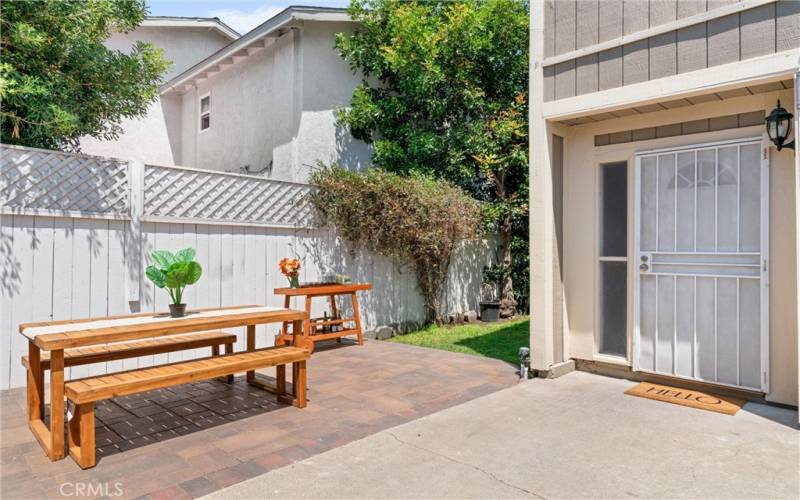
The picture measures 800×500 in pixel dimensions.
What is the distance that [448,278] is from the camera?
9070mm

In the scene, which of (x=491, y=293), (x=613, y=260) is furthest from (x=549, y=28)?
(x=491, y=293)

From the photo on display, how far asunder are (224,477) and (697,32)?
15.4 ft

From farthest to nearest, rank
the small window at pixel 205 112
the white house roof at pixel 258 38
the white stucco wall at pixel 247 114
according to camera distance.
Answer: the small window at pixel 205 112
the white stucco wall at pixel 247 114
the white house roof at pixel 258 38

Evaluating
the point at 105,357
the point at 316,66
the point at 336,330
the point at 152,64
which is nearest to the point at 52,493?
the point at 105,357

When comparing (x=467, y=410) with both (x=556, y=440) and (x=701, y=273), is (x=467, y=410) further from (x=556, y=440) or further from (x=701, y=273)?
(x=701, y=273)

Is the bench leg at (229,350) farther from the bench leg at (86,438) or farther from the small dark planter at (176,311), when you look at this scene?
the bench leg at (86,438)

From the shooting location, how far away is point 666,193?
4633 millimetres

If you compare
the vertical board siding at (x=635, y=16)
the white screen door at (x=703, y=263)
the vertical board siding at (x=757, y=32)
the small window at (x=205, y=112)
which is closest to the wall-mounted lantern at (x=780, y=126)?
the white screen door at (x=703, y=263)

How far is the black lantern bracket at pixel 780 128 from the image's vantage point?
3.80 m

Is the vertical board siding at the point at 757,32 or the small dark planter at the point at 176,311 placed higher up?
the vertical board siding at the point at 757,32

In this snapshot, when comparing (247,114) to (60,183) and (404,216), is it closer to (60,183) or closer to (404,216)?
(404,216)

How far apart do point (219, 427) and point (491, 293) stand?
714 centimetres

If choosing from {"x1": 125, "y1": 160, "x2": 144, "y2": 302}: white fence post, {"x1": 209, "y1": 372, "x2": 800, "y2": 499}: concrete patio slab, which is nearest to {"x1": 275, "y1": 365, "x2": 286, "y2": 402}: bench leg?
{"x1": 209, "y1": 372, "x2": 800, "y2": 499}: concrete patio slab

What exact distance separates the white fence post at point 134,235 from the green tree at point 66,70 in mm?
960
